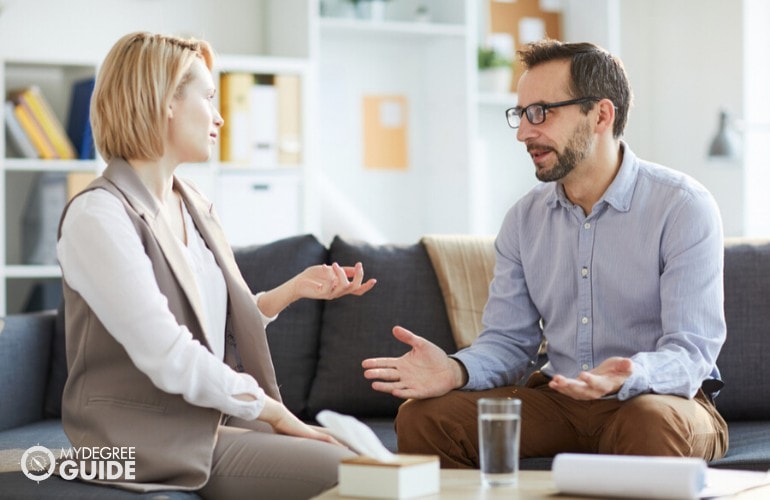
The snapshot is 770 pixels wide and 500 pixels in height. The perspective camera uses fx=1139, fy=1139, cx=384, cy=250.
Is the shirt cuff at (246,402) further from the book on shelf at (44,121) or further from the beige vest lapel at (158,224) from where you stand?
the book on shelf at (44,121)

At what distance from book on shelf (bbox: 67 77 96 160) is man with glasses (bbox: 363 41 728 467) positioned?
2.25 metres

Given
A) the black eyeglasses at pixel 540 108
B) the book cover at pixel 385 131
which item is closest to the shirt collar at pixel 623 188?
the black eyeglasses at pixel 540 108

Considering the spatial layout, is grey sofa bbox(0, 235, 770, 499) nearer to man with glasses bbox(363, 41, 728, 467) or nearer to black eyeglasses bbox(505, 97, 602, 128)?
man with glasses bbox(363, 41, 728, 467)

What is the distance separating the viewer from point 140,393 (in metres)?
1.85

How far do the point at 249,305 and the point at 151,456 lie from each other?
352 millimetres

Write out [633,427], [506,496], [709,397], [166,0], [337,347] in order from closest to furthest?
[506,496] → [633,427] → [709,397] → [337,347] → [166,0]

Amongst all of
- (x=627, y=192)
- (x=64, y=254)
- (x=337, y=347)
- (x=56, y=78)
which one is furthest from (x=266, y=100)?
(x=64, y=254)

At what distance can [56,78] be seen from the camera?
449 cm

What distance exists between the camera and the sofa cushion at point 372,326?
9.02ft

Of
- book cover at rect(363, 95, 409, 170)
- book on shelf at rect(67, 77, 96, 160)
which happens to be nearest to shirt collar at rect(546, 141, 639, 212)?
book on shelf at rect(67, 77, 96, 160)

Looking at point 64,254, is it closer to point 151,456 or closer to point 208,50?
point 151,456

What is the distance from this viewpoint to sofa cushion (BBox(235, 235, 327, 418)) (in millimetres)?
2760

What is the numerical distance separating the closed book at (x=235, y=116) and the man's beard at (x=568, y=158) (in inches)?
90.7

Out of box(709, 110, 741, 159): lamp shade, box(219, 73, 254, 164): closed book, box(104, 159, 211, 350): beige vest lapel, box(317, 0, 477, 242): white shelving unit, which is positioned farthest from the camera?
box(317, 0, 477, 242): white shelving unit
